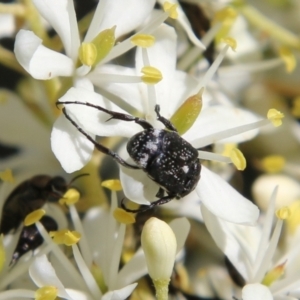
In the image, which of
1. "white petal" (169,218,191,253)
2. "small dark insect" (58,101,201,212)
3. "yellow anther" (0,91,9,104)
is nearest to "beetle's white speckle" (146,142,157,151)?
"small dark insect" (58,101,201,212)

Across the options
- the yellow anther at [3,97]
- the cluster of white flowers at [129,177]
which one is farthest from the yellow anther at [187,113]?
the yellow anther at [3,97]

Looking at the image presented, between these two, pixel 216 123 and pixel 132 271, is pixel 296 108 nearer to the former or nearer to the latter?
pixel 216 123

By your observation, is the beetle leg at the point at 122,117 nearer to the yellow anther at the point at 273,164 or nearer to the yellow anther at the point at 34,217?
the yellow anther at the point at 34,217

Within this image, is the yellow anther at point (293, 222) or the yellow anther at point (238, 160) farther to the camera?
the yellow anther at point (293, 222)

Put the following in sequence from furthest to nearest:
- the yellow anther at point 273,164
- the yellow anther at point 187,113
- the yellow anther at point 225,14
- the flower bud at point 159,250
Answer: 1. the yellow anther at point 273,164
2. the yellow anther at point 225,14
3. the yellow anther at point 187,113
4. the flower bud at point 159,250

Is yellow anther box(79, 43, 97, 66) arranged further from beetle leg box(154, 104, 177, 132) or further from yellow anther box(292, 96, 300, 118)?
yellow anther box(292, 96, 300, 118)
